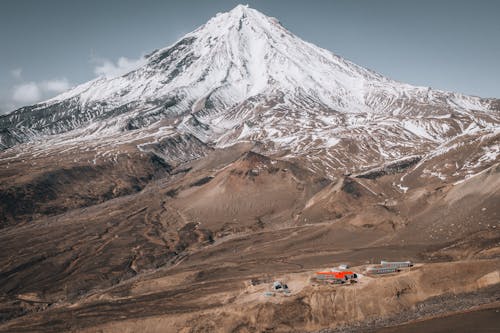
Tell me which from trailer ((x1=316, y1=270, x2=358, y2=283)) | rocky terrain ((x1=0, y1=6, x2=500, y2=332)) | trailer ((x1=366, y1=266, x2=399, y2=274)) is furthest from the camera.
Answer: trailer ((x1=366, y1=266, x2=399, y2=274))

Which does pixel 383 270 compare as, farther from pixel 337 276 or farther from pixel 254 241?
pixel 254 241

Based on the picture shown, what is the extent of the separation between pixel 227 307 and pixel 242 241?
4893 centimetres

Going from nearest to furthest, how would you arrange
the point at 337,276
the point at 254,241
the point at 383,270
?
the point at 337,276 < the point at 383,270 < the point at 254,241

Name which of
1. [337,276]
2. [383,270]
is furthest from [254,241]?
[383,270]

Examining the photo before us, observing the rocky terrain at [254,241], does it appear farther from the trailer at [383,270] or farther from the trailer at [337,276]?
the trailer at [383,270]

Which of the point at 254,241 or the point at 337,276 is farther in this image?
the point at 254,241

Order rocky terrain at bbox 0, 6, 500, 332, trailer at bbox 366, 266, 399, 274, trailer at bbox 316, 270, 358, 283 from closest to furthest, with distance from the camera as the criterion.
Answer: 1. rocky terrain at bbox 0, 6, 500, 332
2. trailer at bbox 316, 270, 358, 283
3. trailer at bbox 366, 266, 399, 274

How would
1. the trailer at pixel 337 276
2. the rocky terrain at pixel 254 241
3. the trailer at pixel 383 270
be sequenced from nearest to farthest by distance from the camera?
1. the rocky terrain at pixel 254 241
2. the trailer at pixel 337 276
3. the trailer at pixel 383 270

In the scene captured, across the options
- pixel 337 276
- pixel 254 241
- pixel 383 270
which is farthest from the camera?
pixel 254 241

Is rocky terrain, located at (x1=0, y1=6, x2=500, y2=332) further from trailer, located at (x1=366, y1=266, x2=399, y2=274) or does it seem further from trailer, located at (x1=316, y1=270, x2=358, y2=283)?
trailer, located at (x1=366, y1=266, x2=399, y2=274)

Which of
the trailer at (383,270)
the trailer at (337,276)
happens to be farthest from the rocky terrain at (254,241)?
the trailer at (383,270)

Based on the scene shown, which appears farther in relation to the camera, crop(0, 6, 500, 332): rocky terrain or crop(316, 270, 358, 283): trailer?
crop(316, 270, 358, 283): trailer

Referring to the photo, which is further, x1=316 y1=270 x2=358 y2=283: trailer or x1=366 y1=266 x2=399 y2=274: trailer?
x1=366 y1=266 x2=399 y2=274: trailer

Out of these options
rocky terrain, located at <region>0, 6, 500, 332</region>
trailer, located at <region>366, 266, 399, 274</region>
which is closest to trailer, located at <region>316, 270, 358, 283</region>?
rocky terrain, located at <region>0, 6, 500, 332</region>
